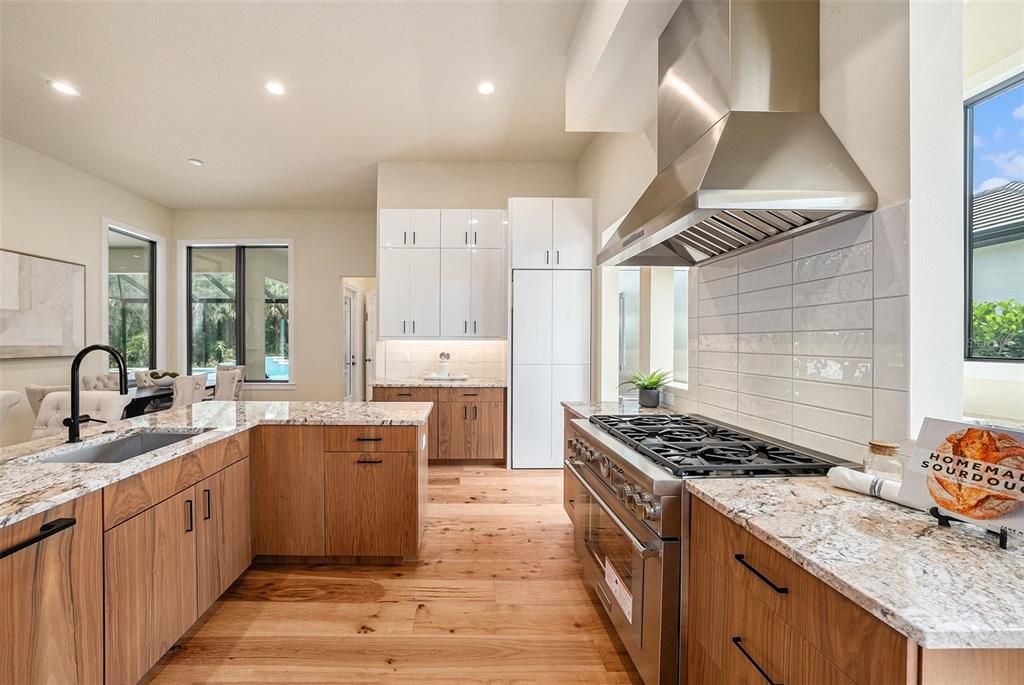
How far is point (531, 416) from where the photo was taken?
457 cm

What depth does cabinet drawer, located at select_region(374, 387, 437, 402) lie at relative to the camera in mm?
4727

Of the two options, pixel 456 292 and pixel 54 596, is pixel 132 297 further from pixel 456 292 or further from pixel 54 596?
pixel 54 596

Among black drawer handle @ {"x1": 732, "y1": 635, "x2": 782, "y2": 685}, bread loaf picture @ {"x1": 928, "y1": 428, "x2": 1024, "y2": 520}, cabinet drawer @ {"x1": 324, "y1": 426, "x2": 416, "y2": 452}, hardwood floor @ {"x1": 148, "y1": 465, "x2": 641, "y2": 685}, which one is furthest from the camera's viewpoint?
cabinet drawer @ {"x1": 324, "y1": 426, "x2": 416, "y2": 452}

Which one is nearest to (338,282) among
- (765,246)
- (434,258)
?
(434,258)

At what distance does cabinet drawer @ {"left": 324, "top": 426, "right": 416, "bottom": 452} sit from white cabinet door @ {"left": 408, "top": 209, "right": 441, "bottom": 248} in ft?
9.55

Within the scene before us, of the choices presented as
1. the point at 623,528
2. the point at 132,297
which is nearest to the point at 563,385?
the point at 623,528

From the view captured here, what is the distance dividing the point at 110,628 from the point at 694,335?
2654 millimetres

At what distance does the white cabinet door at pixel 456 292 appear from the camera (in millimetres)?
5000

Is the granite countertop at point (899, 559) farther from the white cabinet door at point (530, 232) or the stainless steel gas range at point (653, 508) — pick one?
the white cabinet door at point (530, 232)

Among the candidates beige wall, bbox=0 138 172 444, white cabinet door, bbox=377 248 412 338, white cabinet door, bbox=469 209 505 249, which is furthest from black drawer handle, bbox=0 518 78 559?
beige wall, bbox=0 138 172 444

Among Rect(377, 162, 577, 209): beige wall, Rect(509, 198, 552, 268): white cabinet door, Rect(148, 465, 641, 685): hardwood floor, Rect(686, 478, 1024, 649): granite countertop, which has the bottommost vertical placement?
Rect(148, 465, 641, 685): hardwood floor

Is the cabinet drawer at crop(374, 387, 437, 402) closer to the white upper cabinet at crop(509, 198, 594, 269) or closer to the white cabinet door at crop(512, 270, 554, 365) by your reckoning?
the white cabinet door at crop(512, 270, 554, 365)

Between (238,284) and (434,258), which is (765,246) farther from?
(238,284)

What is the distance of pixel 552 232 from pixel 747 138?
3.13m
